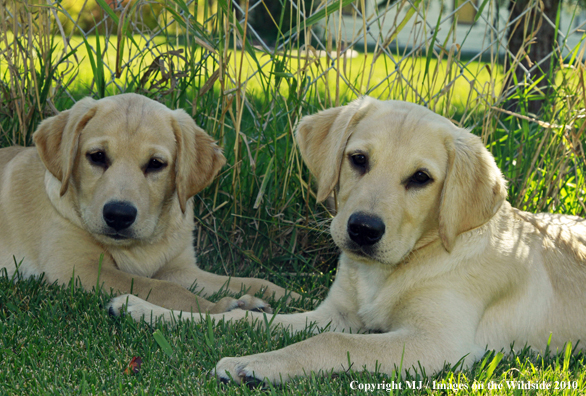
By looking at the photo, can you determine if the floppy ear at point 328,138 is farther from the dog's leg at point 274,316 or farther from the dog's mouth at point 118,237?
the dog's mouth at point 118,237

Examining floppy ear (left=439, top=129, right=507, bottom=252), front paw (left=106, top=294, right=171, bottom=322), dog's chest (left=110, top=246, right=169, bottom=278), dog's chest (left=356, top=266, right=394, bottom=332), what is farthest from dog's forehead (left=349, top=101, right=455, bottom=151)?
dog's chest (left=110, top=246, right=169, bottom=278)

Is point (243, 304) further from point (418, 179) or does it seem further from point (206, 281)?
point (418, 179)

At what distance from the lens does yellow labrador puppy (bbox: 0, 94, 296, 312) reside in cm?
316

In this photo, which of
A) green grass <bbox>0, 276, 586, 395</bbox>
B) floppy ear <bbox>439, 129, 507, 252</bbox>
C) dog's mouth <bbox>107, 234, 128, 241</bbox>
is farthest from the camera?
dog's mouth <bbox>107, 234, 128, 241</bbox>

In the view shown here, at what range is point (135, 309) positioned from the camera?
286cm

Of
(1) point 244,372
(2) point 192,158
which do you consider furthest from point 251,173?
(1) point 244,372

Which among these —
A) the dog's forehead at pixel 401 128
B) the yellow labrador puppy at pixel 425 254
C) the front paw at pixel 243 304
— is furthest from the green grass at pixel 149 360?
the dog's forehead at pixel 401 128

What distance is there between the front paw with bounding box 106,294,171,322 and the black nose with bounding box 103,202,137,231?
0.38m

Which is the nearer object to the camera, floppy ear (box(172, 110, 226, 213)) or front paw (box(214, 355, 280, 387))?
→ front paw (box(214, 355, 280, 387))

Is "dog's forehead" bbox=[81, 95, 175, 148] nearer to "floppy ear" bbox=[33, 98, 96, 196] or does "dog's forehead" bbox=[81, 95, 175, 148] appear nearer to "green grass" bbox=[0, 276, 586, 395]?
"floppy ear" bbox=[33, 98, 96, 196]

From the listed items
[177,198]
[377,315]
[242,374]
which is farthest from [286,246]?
[242,374]

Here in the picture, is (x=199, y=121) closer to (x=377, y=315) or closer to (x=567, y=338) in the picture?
(x=377, y=315)

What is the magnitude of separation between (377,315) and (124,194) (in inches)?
54.2

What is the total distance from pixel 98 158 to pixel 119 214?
0.38 meters
